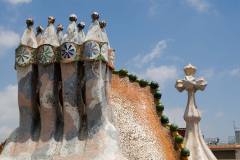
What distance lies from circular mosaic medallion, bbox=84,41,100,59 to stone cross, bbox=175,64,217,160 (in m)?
3.81

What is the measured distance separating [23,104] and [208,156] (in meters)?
5.47

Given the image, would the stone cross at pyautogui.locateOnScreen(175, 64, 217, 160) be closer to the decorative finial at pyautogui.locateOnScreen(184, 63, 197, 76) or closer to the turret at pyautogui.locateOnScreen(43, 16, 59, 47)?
the decorative finial at pyautogui.locateOnScreen(184, 63, 197, 76)

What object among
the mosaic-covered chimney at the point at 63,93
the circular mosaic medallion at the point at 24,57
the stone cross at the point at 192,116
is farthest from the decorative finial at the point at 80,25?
the stone cross at the point at 192,116

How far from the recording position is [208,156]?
42.3 feet

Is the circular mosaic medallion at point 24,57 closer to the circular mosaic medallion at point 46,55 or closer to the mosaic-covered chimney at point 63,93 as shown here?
the mosaic-covered chimney at point 63,93

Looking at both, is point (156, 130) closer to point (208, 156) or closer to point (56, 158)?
point (208, 156)

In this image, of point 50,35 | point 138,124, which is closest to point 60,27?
point 50,35

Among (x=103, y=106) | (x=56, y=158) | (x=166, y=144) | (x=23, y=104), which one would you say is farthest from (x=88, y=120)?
(x=166, y=144)

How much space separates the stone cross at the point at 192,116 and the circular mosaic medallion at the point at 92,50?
3.81 metres

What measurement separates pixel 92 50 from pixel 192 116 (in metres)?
4.34

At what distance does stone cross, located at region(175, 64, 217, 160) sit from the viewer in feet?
42.6

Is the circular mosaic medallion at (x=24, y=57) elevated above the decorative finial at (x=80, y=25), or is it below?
below

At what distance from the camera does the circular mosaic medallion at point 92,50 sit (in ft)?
34.4

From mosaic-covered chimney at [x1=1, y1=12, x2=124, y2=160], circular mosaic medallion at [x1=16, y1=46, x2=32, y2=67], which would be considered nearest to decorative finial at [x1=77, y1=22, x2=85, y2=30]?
mosaic-covered chimney at [x1=1, y1=12, x2=124, y2=160]
